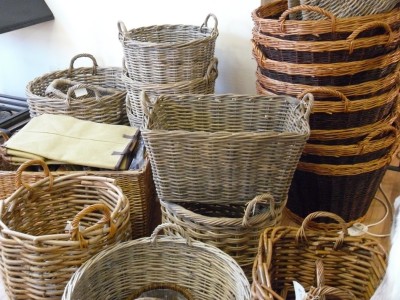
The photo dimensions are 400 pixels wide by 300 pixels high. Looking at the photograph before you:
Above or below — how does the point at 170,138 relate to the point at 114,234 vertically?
above

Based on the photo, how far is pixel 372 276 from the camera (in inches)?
40.6

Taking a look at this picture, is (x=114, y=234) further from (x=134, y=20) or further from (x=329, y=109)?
(x=134, y=20)

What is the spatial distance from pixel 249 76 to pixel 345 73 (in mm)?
571

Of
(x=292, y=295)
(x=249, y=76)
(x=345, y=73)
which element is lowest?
(x=292, y=295)

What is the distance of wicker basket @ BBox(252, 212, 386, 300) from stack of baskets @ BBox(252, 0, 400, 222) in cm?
34

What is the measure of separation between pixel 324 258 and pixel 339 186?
14.7 inches

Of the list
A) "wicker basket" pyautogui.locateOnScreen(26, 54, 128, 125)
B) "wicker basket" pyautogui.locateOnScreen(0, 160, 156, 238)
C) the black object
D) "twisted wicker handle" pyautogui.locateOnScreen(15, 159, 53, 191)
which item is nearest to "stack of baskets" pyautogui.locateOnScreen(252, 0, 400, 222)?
"wicker basket" pyautogui.locateOnScreen(0, 160, 156, 238)

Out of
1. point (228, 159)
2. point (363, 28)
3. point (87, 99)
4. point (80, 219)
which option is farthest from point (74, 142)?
point (363, 28)

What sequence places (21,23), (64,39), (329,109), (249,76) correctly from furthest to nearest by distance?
(64,39) < (21,23) < (249,76) < (329,109)

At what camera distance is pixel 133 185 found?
1403 mm

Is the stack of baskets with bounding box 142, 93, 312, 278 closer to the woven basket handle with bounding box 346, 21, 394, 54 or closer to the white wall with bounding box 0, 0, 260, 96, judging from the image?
the woven basket handle with bounding box 346, 21, 394, 54

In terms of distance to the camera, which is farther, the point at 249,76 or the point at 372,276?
the point at 249,76

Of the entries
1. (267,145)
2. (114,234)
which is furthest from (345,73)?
(114,234)

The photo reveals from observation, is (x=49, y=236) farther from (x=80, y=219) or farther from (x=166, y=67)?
(x=166, y=67)
